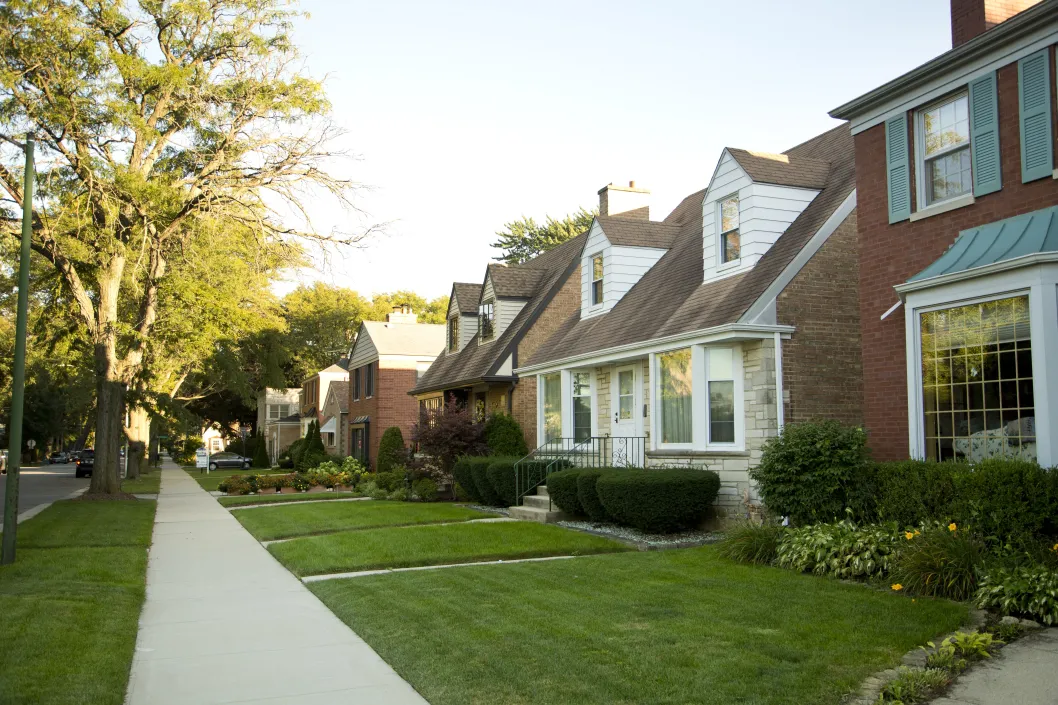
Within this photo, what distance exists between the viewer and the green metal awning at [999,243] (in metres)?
8.84

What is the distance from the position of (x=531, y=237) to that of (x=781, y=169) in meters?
32.5

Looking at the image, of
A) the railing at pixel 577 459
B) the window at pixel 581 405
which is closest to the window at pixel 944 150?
the railing at pixel 577 459

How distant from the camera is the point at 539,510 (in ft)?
52.7

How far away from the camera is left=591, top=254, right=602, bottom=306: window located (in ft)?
66.8

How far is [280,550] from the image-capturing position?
1311 centimetres

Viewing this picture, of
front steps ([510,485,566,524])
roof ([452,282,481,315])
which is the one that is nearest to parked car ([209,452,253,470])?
roof ([452,282,481,315])

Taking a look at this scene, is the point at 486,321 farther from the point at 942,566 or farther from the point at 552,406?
the point at 942,566

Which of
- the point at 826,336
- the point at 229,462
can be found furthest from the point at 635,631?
the point at 229,462

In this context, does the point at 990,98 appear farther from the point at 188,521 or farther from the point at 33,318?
the point at 33,318

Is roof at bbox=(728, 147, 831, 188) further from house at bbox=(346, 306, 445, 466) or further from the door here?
house at bbox=(346, 306, 445, 466)

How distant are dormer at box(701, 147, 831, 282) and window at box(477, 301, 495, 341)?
10399 millimetres

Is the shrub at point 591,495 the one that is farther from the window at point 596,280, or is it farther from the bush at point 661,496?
the window at point 596,280

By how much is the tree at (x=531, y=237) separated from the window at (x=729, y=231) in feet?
95.5

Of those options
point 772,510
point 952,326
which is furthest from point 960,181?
point 772,510
